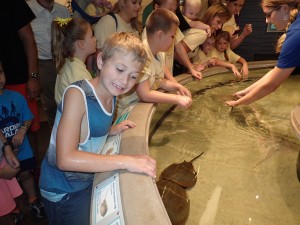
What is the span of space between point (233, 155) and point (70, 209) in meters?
1.51

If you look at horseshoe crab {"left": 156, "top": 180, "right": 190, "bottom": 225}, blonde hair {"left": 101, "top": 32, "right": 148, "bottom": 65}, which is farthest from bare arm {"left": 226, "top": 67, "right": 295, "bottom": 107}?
A: blonde hair {"left": 101, "top": 32, "right": 148, "bottom": 65}

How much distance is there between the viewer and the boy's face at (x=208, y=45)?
406cm

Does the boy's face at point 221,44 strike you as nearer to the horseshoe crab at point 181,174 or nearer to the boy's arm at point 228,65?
the boy's arm at point 228,65

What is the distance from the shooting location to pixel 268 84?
89.5 inches

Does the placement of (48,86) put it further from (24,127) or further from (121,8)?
(121,8)

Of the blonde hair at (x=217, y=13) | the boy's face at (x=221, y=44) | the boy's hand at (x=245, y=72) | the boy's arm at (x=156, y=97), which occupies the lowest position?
the boy's hand at (x=245, y=72)

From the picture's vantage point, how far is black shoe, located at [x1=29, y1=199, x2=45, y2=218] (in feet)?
8.38

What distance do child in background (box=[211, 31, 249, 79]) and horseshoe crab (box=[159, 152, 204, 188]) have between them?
2438mm

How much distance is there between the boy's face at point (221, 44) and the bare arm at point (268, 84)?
1863mm

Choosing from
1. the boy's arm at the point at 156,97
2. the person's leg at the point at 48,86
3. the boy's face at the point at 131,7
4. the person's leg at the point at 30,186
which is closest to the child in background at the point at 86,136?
the boy's arm at the point at 156,97

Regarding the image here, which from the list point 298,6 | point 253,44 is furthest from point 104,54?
point 253,44

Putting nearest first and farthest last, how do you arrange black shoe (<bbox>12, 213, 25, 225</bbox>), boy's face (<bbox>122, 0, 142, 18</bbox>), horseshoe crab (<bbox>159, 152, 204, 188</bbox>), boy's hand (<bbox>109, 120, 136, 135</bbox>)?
boy's hand (<bbox>109, 120, 136, 135</bbox>) → horseshoe crab (<bbox>159, 152, 204, 188</bbox>) → black shoe (<bbox>12, 213, 25, 225</bbox>) → boy's face (<bbox>122, 0, 142, 18</bbox>)

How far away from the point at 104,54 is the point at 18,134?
1432 mm

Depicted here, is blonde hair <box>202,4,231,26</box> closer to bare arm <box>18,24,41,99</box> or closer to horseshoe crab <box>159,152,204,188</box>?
bare arm <box>18,24,41,99</box>
